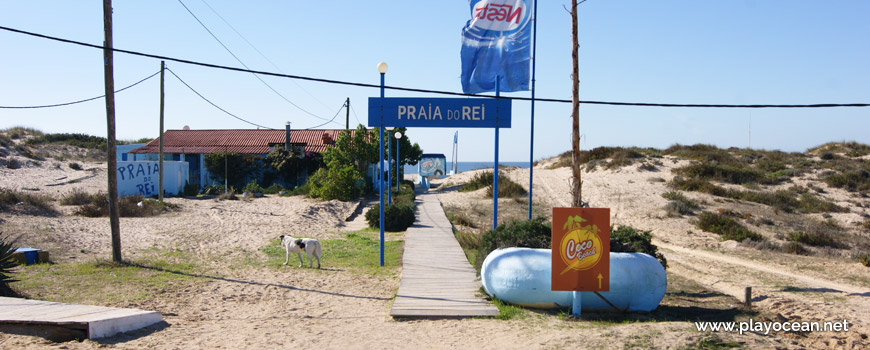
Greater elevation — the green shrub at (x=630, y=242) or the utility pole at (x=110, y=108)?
the utility pole at (x=110, y=108)

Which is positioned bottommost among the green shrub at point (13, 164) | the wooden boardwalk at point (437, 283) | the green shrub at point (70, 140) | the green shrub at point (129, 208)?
the wooden boardwalk at point (437, 283)

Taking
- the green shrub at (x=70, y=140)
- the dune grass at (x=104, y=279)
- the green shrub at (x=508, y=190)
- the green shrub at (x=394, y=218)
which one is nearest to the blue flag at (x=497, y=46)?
the dune grass at (x=104, y=279)

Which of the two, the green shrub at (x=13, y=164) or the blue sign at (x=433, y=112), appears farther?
the green shrub at (x=13, y=164)

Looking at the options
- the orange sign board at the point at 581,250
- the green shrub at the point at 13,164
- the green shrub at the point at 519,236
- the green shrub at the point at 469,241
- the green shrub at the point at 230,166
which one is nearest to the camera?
the orange sign board at the point at 581,250

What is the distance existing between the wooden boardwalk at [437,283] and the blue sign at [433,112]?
115 inches

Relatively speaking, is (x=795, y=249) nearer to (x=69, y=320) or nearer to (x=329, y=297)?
(x=329, y=297)

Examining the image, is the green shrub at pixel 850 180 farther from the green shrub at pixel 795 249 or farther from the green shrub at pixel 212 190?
the green shrub at pixel 212 190

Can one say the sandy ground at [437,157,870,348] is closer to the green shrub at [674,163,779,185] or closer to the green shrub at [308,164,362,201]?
the green shrub at [674,163,779,185]

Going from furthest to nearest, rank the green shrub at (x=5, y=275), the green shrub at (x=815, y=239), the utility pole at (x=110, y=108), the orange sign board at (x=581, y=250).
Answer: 1. the green shrub at (x=815, y=239)
2. the utility pole at (x=110, y=108)
3. the green shrub at (x=5, y=275)
4. the orange sign board at (x=581, y=250)

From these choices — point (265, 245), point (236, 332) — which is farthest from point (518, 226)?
point (265, 245)

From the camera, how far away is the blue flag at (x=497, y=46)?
13.1 metres

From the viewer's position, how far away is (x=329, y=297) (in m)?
9.51

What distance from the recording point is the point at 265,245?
15.5 m

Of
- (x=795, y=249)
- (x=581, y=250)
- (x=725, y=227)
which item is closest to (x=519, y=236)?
(x=581, y=250)
